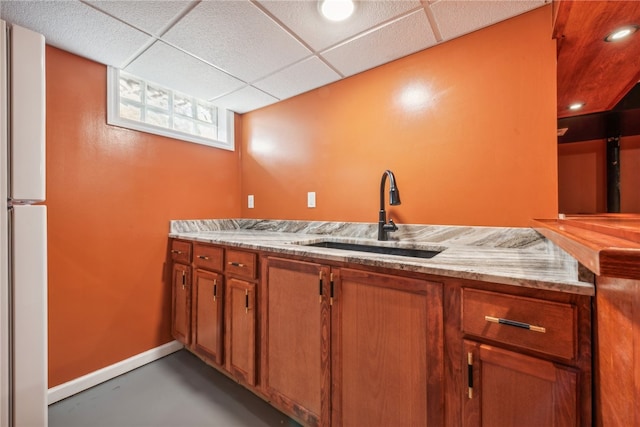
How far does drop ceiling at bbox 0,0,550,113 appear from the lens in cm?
128

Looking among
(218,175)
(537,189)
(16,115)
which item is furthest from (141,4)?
(537,189)

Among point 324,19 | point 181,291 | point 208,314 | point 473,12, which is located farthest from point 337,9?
point 181,291

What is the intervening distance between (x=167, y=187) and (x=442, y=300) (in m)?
2.09

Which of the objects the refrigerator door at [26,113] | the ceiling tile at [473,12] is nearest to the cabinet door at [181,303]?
the refrigerator door at [26,113]

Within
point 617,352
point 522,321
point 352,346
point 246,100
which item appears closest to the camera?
point 617,352

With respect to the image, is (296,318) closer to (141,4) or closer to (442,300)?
(442,300)

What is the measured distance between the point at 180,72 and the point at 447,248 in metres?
2.09

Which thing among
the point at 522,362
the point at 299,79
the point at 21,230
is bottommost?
the point at 522,362

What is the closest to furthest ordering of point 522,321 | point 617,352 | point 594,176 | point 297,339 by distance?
Result: point 617,352 → point 522,321 → point 297,339 → point 594,176

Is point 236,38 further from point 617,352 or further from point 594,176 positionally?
point 594,176

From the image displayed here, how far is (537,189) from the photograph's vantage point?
1296mm

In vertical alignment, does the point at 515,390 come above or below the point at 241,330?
above

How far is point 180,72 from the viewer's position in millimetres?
1852

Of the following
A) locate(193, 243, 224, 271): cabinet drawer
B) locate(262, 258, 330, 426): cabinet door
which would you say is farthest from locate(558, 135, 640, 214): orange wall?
locate(193, 243, 224, 271): cabinet drawer
